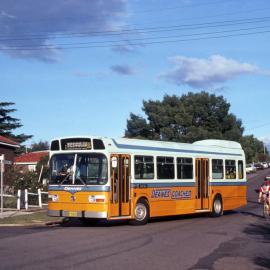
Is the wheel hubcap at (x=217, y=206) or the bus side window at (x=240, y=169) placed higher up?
the bus side window at (x=240, y=169)

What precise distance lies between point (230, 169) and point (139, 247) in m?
12.6

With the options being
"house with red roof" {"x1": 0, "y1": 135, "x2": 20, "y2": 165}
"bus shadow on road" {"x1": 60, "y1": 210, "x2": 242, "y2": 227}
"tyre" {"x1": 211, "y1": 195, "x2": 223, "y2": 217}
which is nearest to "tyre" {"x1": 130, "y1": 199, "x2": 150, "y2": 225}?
"bus shadow on road" {"x1": 60, "y1": 210, "x2": 242, "y2": 227}

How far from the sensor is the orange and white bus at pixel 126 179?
17953mm

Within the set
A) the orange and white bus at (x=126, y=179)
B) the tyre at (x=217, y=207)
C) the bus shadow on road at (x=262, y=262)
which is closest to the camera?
the bus shadow on road at (x=262, y=262)

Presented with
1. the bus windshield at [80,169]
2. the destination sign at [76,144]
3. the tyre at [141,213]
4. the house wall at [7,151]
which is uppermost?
the house wall at [7,151]

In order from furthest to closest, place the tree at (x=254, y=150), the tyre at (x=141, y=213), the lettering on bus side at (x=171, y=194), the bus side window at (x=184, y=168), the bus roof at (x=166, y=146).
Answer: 1. the tree at (x=254, y=150)
2. the bus side window at (x=184, y=168)
3. the lettering on bus side at (x=171, y=194)
4. the tyre at (x=141, y=213)
5. the bus roof at (x=166, y=146)

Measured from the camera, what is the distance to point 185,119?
222ft

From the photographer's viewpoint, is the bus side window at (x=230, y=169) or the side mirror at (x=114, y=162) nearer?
the side mirror at (x=114, y=162)

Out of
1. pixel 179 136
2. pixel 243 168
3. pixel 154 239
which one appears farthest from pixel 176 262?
pixel 179 136

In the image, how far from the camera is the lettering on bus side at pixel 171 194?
2009 cm

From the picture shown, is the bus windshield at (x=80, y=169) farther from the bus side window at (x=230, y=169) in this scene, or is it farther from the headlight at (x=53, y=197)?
the bus side window at (x=230, y=169)

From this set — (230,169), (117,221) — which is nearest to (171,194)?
(117,221)

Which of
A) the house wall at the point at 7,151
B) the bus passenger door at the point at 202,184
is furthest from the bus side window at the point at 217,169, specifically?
the house wall at the point at 7,151

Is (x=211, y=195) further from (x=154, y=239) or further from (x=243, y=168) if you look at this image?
(x=154, y=239)
